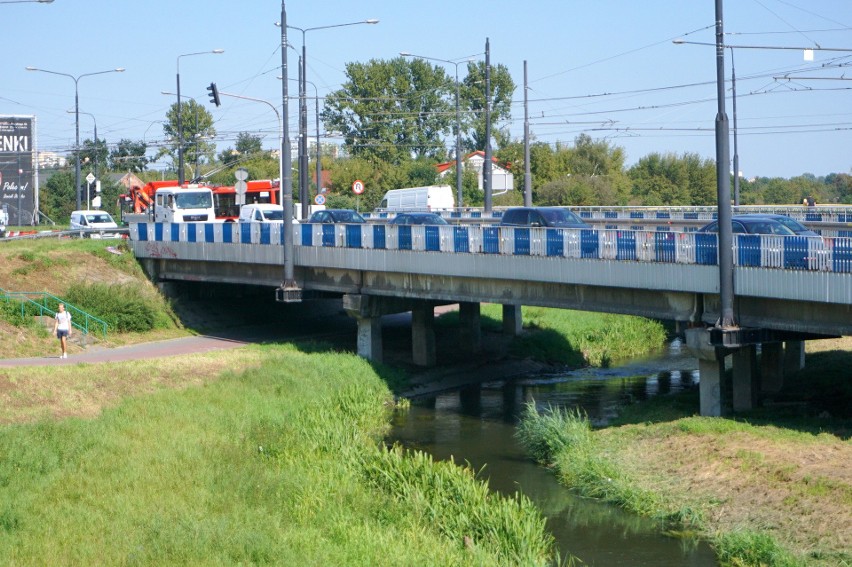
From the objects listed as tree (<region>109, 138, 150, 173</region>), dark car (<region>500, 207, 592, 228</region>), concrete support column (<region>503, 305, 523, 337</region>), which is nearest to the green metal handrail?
dark car (<region>500, 207, 592, 228</region>)

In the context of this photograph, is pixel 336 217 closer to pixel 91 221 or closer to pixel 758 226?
pixel 758 226

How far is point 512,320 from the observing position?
41.7 meters

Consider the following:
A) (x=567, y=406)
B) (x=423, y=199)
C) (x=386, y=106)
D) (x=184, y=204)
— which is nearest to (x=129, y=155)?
(x=386, y=106)

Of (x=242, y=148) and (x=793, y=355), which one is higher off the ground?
(x=242, y=148)

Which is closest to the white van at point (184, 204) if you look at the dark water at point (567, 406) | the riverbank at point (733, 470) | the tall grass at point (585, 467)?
the dark water at point (567, 406)

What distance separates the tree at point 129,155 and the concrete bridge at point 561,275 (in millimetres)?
53890

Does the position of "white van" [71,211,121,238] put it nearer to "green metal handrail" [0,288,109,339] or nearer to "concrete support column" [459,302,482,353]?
"green metal handrail" [0,288,109,339]

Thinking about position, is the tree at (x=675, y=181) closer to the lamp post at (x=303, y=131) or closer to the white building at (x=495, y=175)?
the white building at (x=495, y=175)

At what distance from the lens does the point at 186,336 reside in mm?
40344

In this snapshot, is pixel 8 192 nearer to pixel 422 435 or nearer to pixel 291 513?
pixel 422 435

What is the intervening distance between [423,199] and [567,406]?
40944mm

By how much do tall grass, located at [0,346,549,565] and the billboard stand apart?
56658 millimetres

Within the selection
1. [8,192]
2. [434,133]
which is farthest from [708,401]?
[434,133]

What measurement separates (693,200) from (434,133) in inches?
1073
